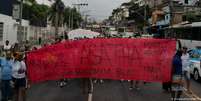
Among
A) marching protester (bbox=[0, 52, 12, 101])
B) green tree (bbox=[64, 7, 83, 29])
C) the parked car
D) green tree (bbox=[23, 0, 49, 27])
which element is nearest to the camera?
marching protester (bbox=[0, 52, 12, 101])

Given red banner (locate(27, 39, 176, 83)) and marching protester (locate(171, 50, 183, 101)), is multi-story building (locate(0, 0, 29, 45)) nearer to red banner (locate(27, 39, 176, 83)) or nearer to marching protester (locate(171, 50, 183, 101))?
red banner (locate(27, 39, 176, 83))

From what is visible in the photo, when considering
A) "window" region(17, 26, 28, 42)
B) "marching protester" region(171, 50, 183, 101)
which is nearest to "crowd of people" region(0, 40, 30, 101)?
"marching protester" region(171, 50, 183, 101)

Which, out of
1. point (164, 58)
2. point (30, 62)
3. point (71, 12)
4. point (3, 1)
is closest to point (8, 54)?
point (30, 62)

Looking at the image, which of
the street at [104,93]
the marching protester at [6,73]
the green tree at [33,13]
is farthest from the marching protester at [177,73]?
the green tree at [33,13]

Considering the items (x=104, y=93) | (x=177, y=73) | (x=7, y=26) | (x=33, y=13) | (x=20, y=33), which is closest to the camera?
(x=177, y=73)

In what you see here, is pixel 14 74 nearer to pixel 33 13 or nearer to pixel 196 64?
pixel 196 64

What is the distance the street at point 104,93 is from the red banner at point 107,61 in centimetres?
163

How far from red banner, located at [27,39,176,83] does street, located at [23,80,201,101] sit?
5.34ft

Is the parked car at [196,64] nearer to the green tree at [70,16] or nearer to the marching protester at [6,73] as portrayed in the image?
the marching protester at [6,73]

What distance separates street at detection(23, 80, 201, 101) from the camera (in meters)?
14.6

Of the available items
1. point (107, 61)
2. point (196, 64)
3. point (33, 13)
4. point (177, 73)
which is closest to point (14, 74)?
point (107, 61)

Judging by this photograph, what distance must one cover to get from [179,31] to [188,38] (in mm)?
5692

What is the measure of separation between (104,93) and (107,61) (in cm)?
314

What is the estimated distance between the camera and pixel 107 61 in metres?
13.0
